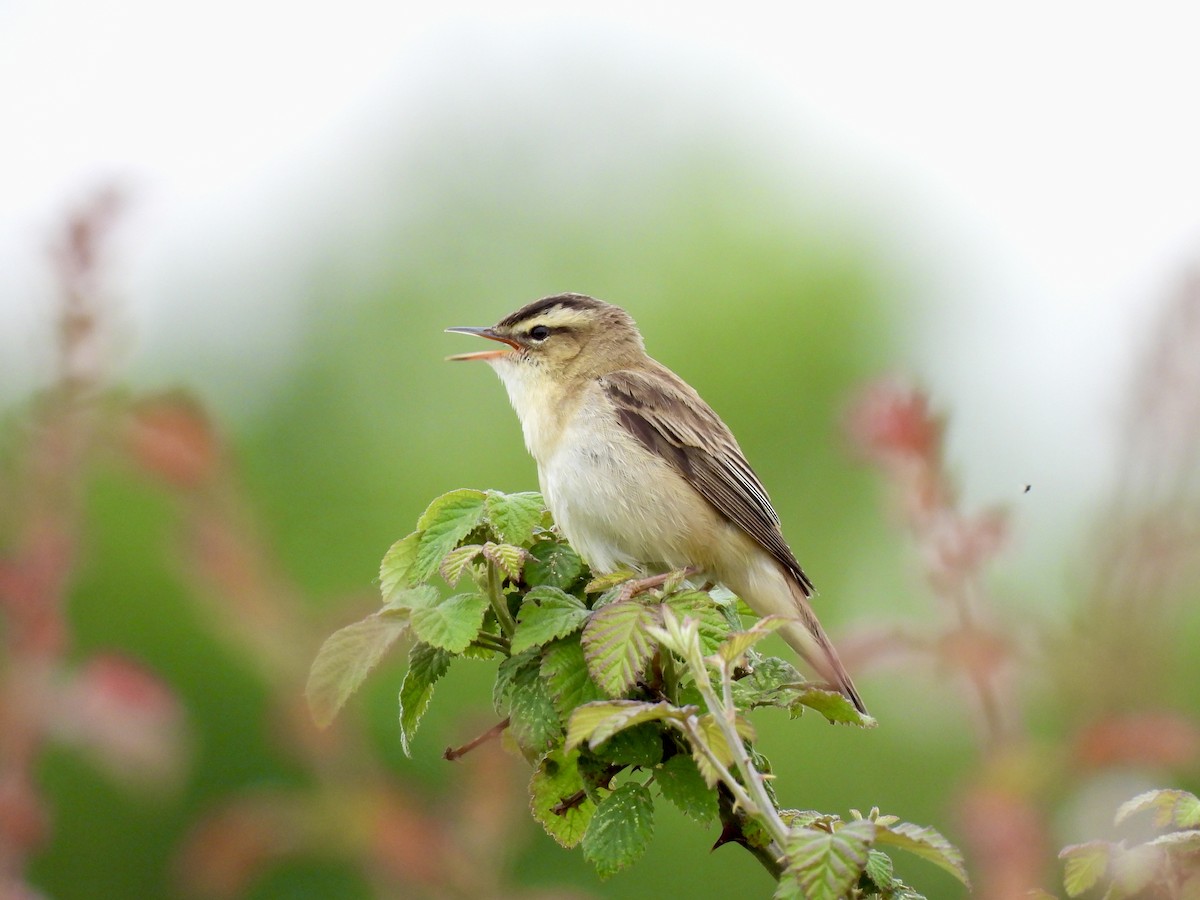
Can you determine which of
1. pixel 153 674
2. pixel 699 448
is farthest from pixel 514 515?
pixel 699 448

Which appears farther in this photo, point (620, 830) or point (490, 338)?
point (490, 338)

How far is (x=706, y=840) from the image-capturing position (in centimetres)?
929

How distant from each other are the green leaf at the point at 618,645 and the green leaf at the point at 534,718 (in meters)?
0.10

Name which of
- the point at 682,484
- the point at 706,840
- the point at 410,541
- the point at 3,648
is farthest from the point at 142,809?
the point at 3,648

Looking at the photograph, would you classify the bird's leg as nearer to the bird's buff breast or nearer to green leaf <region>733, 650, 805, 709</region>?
green leaf <region>733, 650, 805, 709</region>

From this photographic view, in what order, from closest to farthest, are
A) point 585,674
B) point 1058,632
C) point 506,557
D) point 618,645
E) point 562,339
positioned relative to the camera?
point 1058,632 < point 618,645 < point 585,674 < point 506,557 < point 562,339

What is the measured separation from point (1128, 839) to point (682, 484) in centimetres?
258

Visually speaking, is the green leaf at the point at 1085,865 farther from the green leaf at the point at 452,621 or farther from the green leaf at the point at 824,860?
the green leaf at the point at 452,621

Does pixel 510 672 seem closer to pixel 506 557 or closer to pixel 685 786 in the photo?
pixel 506 557

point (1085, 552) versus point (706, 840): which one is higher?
point (1085, 552)

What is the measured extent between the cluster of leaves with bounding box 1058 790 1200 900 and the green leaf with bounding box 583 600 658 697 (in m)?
0.57

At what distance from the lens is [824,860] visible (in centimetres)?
135

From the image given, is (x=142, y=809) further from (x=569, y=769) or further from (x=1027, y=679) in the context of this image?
(x=1027, y=679)

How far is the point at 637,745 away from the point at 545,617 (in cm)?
23
